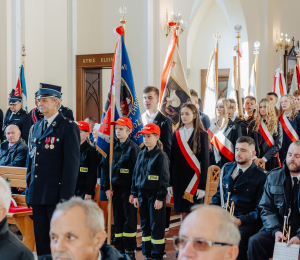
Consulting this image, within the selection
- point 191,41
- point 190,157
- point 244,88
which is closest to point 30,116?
point 190,157

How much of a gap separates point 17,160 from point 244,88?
256 inches

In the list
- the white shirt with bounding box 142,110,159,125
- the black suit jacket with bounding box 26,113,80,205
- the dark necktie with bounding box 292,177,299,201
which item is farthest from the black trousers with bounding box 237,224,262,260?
the white shirt with bounding box 142,110,159,125

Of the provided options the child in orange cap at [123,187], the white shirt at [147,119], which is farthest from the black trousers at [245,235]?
the white shirt at [147,119]

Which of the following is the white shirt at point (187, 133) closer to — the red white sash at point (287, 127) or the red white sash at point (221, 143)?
the red white sash at point (221, 143)

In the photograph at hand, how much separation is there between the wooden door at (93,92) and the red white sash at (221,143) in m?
4.54

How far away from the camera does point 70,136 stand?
345 cm

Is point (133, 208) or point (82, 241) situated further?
point (133, 208)

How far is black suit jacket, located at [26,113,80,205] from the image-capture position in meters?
3.41

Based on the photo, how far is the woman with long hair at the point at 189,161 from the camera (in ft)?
13.9

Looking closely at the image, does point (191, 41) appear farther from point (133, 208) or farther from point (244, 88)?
point (133, 208)

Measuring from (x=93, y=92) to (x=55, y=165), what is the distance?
6.26 meters

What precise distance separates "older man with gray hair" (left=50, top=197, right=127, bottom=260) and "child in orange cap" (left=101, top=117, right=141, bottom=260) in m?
2.41

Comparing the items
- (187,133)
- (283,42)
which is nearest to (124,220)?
(187,133)

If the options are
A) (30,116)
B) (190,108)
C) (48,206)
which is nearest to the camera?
(48,206)
